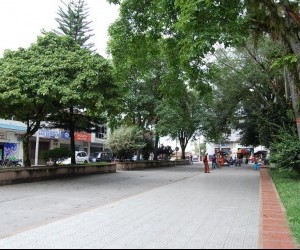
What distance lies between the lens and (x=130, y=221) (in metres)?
8.78

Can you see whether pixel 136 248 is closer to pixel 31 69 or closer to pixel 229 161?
pixel 31 69

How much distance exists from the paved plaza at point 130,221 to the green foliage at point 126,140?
18364 millimetres

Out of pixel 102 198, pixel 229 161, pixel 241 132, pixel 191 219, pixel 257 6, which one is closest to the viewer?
pixel 191 219

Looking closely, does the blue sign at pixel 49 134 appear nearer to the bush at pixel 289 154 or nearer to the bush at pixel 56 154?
the bush at pixel 56 154

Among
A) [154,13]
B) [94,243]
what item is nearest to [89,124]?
[154,13]

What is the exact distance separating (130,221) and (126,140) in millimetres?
24149

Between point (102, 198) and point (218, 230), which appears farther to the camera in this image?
point (102, 198)

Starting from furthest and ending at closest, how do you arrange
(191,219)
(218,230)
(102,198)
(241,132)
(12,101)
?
(241,132)
(12,101)
(102,198)
(191,219)
(218,230)

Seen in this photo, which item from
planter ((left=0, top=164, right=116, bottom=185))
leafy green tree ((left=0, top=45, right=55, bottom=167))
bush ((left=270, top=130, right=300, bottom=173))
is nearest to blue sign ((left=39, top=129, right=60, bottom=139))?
planter ((left=0, top=164, right=116, bottom=185))

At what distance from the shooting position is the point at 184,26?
1409cm

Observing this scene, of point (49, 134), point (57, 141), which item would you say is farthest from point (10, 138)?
point (57, 141)

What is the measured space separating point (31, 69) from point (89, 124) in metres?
8.37

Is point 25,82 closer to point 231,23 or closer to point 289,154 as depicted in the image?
point 231,23

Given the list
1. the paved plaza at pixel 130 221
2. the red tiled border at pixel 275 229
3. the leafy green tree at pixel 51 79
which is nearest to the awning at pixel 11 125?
the leafy green tree at pixel 51 79
